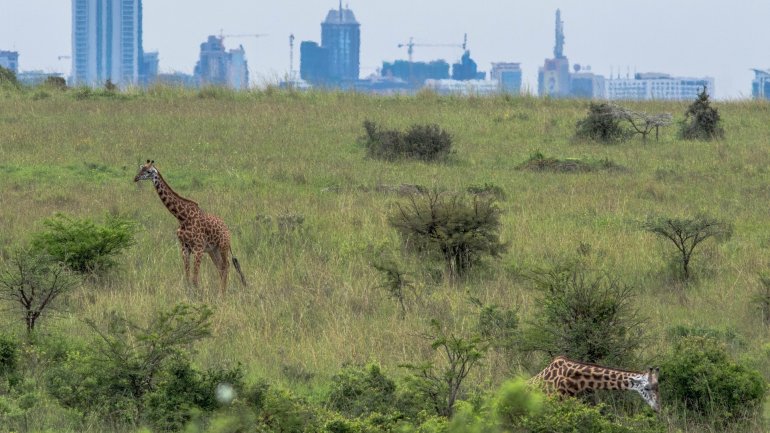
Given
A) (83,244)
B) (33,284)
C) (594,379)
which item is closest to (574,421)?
(594,379)

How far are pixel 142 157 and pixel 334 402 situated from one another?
48.2 feet

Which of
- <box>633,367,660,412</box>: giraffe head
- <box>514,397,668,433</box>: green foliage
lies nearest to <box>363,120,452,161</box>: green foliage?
<box>633,367,660,412</box>: giraffe head

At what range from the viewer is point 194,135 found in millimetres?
25219

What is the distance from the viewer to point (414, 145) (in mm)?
22891

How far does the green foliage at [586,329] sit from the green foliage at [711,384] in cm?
34

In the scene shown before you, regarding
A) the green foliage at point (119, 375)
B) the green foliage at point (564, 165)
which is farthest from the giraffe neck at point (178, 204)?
the green foliage at point (564, 165)

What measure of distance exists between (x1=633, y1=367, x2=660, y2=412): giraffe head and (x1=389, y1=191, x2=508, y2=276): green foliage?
18.2ft

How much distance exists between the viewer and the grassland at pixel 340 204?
35.2 ft

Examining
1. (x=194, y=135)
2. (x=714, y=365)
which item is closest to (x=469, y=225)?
(x=714, y=365)

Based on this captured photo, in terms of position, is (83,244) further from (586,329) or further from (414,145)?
(414,145)

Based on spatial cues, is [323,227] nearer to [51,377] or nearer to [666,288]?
[666,288]

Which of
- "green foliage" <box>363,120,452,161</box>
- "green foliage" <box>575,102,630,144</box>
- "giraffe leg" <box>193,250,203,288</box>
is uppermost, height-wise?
"green foliage" <box>575,102,630,144</box>

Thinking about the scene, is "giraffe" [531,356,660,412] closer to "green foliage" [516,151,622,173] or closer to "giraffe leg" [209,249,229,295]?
"giraffe leg" [209,249,229,295]

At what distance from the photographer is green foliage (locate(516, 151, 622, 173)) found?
21484 millimetres
